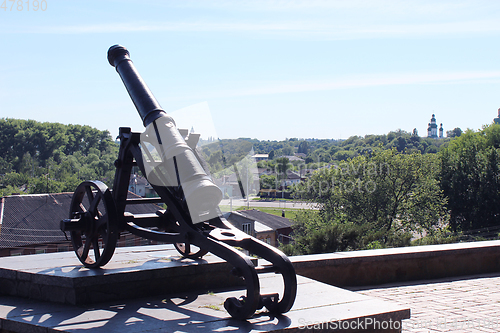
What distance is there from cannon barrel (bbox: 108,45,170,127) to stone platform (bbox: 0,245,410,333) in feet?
5.07

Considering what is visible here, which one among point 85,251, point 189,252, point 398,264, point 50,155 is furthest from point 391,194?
point 50,155

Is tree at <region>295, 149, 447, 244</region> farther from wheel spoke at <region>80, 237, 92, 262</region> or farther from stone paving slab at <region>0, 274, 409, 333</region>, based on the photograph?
stone paving slab at <region>0, 274, 409, 333</region>

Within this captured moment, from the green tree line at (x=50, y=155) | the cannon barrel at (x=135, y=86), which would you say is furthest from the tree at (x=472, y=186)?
the green tree line at (x=50, y=155)

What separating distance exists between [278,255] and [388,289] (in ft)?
9.43

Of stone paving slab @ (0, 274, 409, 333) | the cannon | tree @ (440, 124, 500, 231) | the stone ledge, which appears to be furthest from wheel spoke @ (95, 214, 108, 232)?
tree @ (440, 124, 500, 231)

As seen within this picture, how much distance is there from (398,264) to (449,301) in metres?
1.13

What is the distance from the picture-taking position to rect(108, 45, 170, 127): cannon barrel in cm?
457

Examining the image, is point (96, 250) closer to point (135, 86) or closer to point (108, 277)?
point (108, 277)

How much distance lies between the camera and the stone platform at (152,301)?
3.31 m

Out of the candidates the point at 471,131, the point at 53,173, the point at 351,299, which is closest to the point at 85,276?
the point at 351,299

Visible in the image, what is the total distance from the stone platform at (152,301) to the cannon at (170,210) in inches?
7.8

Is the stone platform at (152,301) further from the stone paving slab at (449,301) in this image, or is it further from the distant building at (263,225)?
the distant building at (263,225)

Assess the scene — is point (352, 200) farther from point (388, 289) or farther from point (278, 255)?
point (278, 255)

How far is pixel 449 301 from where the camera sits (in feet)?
16.5
